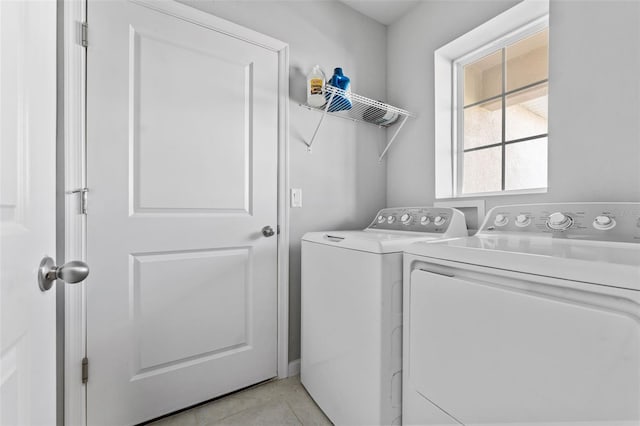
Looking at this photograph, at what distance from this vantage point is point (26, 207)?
481mm

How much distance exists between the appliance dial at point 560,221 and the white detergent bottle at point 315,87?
1.29 m

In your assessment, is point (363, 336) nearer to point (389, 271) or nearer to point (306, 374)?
point (389, 271)

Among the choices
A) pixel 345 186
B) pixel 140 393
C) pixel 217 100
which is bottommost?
pixel 140 393

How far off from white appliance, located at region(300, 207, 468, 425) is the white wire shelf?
0.76 metres

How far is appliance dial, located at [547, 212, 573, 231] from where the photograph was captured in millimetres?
1137

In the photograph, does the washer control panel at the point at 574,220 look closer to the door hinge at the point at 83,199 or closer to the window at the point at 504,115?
the window at the point at 504,115

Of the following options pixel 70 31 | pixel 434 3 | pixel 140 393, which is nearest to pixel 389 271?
pixel 140 393

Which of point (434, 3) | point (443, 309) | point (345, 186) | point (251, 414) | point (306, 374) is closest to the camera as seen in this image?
point (443, 309)

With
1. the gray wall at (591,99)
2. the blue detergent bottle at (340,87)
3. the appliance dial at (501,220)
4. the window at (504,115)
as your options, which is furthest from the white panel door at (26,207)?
the window at (504,115)

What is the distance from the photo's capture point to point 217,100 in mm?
1481

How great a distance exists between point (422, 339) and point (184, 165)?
4.37 ft

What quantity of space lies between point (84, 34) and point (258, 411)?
1918 mm

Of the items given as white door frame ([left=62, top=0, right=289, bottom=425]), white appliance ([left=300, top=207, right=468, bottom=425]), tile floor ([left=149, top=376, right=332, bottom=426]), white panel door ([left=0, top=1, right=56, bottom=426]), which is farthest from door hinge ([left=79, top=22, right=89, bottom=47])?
tile floor ([left=149, top=376, right=332, bottom=426])

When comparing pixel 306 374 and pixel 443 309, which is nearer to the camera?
pixel 443 309
